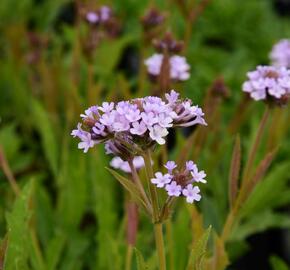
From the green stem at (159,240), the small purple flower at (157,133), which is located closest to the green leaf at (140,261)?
the green stem at (159,240)

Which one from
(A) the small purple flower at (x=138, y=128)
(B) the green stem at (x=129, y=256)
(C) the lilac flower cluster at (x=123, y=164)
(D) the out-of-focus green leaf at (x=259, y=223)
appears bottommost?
(D) the out-of-focus green leaf at (x=259, y=223)

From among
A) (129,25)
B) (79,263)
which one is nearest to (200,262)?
(79,263)

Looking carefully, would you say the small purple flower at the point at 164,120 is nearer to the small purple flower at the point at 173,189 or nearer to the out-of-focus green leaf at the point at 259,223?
the small purple flower at the point at 173,189

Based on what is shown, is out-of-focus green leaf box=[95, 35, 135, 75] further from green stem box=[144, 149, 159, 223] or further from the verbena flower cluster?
green stem box=[144, 149, 159, 223]

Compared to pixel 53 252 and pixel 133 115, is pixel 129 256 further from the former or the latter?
pixel 133 115

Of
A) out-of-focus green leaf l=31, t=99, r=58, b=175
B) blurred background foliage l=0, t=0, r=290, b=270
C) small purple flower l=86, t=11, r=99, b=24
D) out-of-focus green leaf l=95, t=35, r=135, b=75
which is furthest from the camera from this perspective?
out-of-focus green leaf l=95, t=35, r=135, b=75

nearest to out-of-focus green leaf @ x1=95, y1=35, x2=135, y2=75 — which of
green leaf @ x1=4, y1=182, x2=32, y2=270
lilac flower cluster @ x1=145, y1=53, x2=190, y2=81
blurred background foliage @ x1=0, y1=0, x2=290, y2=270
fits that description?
blurred background foliage @ x1=0, y1=0, x2=290, y2=270

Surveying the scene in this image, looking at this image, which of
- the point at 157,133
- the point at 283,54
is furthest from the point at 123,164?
the point at 283,54
